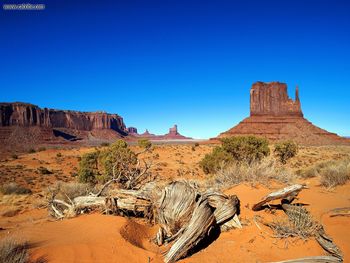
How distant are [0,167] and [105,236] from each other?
3447 cm

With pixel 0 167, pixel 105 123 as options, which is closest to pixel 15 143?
pixel 0 167

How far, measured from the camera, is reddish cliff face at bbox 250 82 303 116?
109750mm

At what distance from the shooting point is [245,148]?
797 inches

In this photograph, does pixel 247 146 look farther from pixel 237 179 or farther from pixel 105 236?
pixel 105 236

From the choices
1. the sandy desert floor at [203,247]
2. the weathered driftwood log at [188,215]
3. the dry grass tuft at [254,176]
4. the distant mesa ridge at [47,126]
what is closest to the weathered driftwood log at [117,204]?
the sandy desert floor at [203,247]

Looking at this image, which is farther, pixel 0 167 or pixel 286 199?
pixel 0 167

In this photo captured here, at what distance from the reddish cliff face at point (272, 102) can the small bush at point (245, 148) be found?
9174 centimetres

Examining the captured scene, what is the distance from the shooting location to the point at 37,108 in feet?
416

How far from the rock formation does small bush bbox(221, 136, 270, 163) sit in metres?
90.3

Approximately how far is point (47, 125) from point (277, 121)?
337ft

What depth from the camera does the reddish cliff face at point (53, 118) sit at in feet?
368

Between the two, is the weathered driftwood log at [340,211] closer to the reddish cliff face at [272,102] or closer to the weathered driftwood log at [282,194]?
the weathered driftwood log at [282,194]

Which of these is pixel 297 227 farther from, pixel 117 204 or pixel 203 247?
pixel 117 204

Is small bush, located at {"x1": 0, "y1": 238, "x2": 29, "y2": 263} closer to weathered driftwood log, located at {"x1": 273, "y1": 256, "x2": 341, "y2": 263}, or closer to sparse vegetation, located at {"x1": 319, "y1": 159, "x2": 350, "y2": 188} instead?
weathered driftwood log, located at {"x1": 273, "y1": 256, "x2": 341, "y2": 263}
